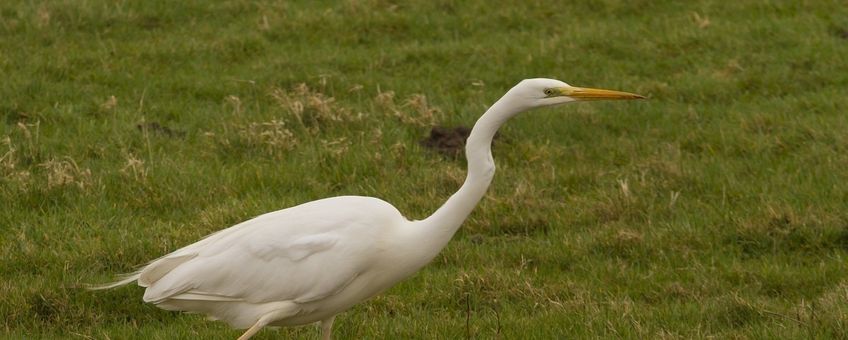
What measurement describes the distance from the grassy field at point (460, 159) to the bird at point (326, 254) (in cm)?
57

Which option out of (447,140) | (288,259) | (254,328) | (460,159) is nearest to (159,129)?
(447,140)

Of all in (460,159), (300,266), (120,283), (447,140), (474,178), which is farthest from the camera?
(447,140)

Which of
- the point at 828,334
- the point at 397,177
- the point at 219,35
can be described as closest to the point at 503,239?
the point at 397,177

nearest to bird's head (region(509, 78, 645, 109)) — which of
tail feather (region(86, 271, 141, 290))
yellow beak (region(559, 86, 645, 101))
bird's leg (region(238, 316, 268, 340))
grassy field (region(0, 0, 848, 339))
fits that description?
yellow beak (region(559, 86, 645, 101))

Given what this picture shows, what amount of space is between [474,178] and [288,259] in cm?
95

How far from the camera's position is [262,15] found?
41.7 feet

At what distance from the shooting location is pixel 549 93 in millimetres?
5879

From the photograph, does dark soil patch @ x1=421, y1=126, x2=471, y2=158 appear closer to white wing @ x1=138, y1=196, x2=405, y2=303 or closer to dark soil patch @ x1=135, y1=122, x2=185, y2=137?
dark soil patch @ x1=135, y1=122, x2=185, y2=137

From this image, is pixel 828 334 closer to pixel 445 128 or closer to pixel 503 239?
pixel 503 239

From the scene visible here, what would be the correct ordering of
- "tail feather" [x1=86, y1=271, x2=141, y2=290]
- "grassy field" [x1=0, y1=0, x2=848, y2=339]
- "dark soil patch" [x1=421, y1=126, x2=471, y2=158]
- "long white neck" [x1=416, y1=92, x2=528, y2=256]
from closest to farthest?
"long white neck" [x1=416, y1=92, x2=528, y2=256] → "tail feather" [x1=86, y1=271, x2=141, y2=290] → "grassy field" [x1=0, y1=0, x2=848, y2=339] → "dark soil patch" [x1=421, y1=126, x2=471, y2=158]

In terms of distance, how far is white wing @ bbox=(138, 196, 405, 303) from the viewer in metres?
5.85

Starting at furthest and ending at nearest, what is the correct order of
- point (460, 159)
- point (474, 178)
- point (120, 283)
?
point (460, 159) → point (120, 283) → point (474, 178)

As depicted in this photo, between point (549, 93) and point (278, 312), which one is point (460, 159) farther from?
point (278, 312)

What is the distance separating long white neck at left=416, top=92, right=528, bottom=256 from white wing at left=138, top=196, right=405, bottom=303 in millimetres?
214
